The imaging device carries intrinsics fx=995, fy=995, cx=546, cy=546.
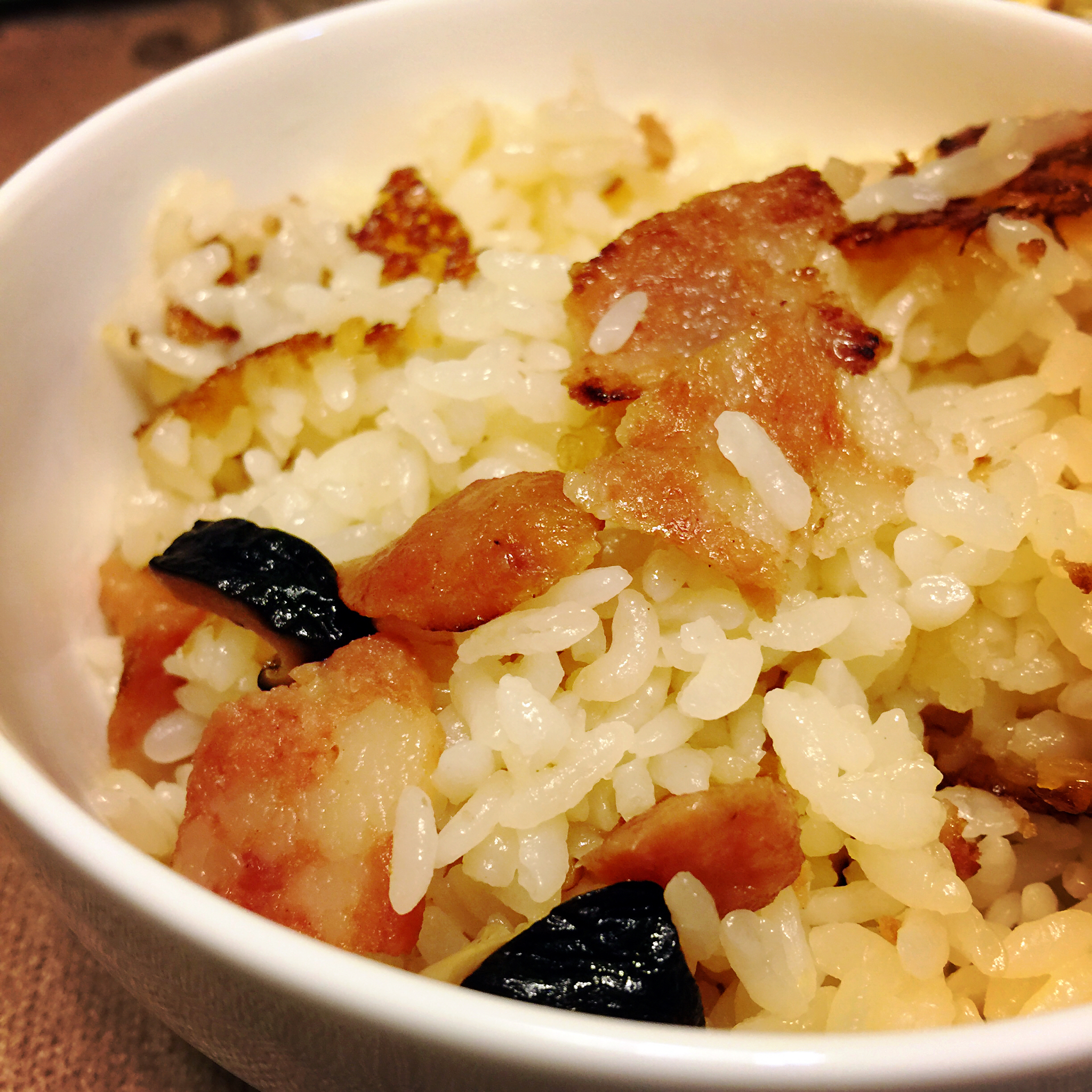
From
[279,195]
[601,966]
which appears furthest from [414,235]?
[601,966]

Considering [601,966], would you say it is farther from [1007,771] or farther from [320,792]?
[1007,771]

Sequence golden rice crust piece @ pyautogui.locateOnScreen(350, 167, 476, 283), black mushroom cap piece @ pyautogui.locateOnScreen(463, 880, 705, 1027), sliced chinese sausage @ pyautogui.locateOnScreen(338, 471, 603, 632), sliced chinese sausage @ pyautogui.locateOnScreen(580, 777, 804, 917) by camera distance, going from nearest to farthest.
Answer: black mushroom cap piece @ pyautogui.locateOnScreen(463, 880, 705, 1027), sliced chinese sausage @ pyautogui.locateOnScreen(580, 777, 804, 917), sliced chinese sausage @ pyautogui.locateOnScreen(338, 471, 603, 632), golden rice crust piece @ pyautogui.locateOnScreen(350, 167, 476, 283)

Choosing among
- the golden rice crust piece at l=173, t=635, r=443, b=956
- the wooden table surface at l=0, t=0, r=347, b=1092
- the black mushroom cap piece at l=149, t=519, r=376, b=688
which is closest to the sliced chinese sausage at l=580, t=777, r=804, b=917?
the golden rice crust piece at l=173, t=635, r=443, b=956

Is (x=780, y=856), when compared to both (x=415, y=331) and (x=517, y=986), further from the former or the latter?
(x=415, y=331)

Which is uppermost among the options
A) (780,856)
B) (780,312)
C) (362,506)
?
(780,312)

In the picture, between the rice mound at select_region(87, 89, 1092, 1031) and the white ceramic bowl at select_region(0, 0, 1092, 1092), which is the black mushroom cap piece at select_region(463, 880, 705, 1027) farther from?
the white ceramic bowl at select_region(0, 0, 1092, 1092)

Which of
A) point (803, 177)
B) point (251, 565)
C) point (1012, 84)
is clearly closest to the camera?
point (251, 565)

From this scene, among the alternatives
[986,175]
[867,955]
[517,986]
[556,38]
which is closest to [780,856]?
[867,955]

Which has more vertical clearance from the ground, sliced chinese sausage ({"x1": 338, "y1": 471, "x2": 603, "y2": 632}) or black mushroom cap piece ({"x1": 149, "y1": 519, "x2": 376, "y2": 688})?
sliced chinese sausage ({"x1": 338, "y1": 471, "x2": 603, "y2": 632})
